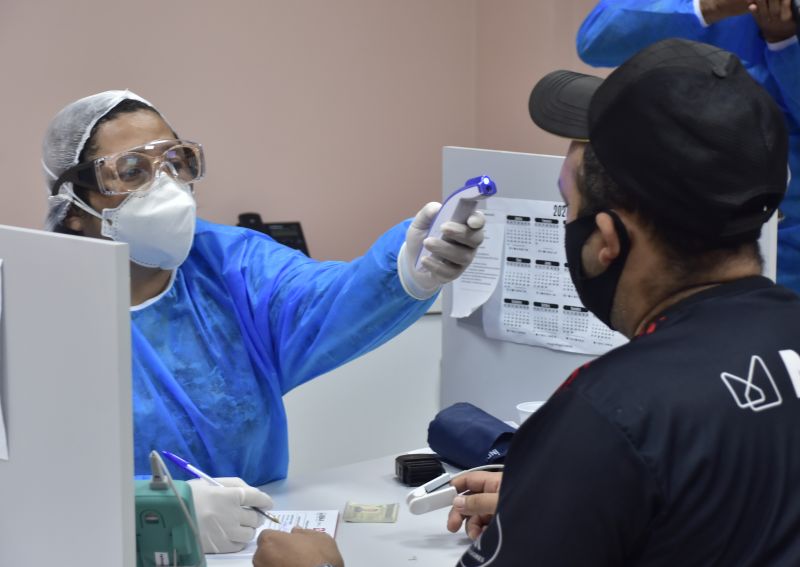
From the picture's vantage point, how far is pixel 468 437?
1.77m

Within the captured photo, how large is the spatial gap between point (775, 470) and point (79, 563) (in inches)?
28.4

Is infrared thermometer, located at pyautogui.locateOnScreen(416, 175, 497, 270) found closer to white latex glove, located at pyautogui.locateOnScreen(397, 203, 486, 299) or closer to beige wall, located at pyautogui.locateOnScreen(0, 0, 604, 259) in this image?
white latex glove, located at pyautogui.locateOnScreen(397, 203, 486, 299)

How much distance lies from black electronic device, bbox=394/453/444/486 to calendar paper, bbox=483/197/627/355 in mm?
417

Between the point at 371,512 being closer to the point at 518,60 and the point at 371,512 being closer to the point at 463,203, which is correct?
the point at 463,203

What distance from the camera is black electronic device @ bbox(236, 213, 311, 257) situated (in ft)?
10.4

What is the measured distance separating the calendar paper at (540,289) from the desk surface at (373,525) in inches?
17.1

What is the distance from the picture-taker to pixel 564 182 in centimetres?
110

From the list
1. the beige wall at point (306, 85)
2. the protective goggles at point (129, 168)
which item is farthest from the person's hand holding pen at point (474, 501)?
the beige wall at point (306, 85)

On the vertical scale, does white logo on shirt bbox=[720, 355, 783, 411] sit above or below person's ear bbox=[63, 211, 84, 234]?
below

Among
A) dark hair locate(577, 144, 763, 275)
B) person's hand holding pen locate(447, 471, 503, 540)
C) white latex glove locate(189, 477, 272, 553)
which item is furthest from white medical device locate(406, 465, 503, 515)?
dark hair locate(577, 144, 763, 275)

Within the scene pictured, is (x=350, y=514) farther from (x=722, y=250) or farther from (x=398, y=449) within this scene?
(x=398, y=449)

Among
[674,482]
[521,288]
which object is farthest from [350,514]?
[674,482]

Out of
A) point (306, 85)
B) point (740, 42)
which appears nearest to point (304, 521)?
point (740, 42)

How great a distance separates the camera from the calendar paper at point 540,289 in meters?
2.03
